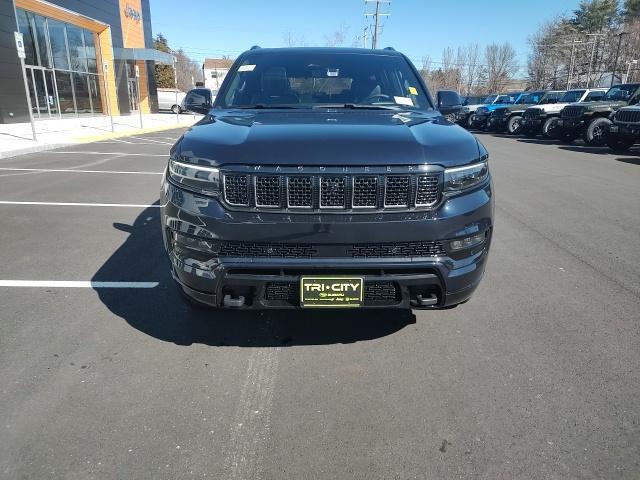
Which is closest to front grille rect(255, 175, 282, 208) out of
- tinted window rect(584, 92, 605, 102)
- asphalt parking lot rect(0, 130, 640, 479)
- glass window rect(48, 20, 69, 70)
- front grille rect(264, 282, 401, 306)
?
front grille rect(264, 282, 401, 306)

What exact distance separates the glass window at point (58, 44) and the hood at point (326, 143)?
25.8 metres

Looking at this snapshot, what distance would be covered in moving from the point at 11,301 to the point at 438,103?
3887mm

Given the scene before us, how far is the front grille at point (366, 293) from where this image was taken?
8.06 ft

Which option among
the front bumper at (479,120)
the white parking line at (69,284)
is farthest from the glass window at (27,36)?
the front bumper at (479,120)

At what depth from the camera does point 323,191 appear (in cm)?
240

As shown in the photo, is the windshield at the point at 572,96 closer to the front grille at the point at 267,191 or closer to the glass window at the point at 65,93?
the front grille at the point at 267,191

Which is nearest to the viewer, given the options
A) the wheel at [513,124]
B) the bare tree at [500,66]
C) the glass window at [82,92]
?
the wheel at [513,124]

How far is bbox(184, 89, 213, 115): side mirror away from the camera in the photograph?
405 centimetres

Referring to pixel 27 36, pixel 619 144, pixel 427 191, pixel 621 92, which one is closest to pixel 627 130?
pixel 619 144

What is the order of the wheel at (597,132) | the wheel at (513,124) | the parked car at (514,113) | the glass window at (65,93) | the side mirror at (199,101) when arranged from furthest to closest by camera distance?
1. the glass window at (65,93)
2. the wheel at (513,124)
3. the parked car at (514,113)
4. the wheel at (597,132)
5. the side mirror at (199,101)

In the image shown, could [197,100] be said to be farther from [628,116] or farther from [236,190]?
[628,116]

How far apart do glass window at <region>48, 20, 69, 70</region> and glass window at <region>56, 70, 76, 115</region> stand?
17.5 inches

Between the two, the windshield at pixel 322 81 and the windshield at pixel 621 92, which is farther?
the windshield at pixel 621 92

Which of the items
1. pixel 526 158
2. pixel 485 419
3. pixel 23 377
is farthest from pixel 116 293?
pixel 526 158
